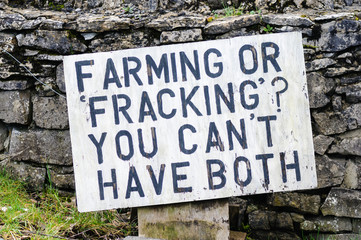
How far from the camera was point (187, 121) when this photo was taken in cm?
187

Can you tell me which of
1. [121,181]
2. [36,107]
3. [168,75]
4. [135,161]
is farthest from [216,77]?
[36,107]

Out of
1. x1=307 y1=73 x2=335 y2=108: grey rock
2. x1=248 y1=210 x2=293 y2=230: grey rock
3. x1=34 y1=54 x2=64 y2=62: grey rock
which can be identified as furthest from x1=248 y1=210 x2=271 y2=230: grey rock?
x1=34 y1=54 x2=64 y2=62: grey rock

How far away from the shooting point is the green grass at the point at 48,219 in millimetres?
2113

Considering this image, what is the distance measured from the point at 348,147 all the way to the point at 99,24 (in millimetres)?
1792

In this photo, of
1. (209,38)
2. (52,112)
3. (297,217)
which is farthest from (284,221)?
(52,112)

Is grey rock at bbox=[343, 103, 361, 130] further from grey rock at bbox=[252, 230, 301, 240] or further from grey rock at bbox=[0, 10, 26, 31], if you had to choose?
grey rock at bbox=[0, 10, 26, 31]

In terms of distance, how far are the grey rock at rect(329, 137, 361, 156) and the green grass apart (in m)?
1.40

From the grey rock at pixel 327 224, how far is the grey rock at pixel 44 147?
165 cm

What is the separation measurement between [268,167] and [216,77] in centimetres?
51

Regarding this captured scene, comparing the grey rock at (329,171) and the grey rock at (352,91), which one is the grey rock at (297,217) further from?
the grey rock at (352,91)

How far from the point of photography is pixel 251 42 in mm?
1890

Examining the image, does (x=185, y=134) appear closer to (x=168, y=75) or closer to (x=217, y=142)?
(x=217, y=142)

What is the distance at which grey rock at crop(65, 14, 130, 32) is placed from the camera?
98.7 inches

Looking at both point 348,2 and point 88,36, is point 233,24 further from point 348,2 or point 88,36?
point 88,36
